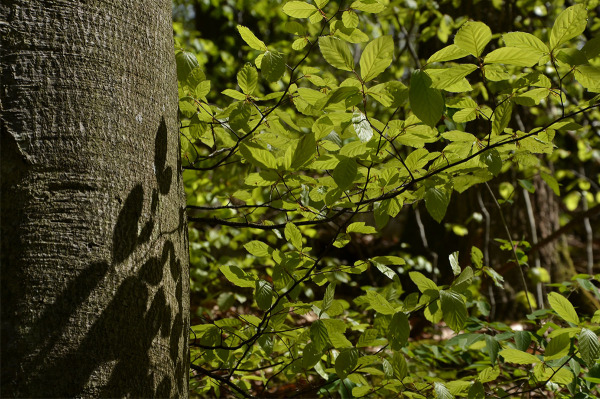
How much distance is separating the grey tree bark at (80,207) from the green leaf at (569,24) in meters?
0.86

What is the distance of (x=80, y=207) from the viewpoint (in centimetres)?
89

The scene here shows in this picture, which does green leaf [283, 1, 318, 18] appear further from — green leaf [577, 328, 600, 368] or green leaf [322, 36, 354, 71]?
green leaf [577, 328, 600, 368]

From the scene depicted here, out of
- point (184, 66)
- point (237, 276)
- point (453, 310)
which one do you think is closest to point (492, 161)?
point (453, 310)

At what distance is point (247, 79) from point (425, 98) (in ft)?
1.74

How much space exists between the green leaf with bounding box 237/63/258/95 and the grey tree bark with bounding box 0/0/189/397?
272mm

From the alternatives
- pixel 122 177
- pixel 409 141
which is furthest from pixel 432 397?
pixel 122 177

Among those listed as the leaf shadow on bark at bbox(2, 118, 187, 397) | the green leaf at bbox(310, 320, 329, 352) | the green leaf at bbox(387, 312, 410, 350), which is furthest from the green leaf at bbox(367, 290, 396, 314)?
the leaf shadow on bark at bbox(2, 118, 187, 397)

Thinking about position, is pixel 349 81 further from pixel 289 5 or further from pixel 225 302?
pixel 225 302

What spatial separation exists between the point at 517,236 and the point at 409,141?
11.7ft

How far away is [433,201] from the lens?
1.15 meters

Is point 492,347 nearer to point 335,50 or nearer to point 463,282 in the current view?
point 463,282

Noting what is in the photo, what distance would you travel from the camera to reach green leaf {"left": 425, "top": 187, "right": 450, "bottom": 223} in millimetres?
1147

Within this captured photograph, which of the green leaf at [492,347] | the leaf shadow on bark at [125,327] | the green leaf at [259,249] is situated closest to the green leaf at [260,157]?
the leaf shadow on bark at [125,327]

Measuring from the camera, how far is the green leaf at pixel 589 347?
1135 millimetres
